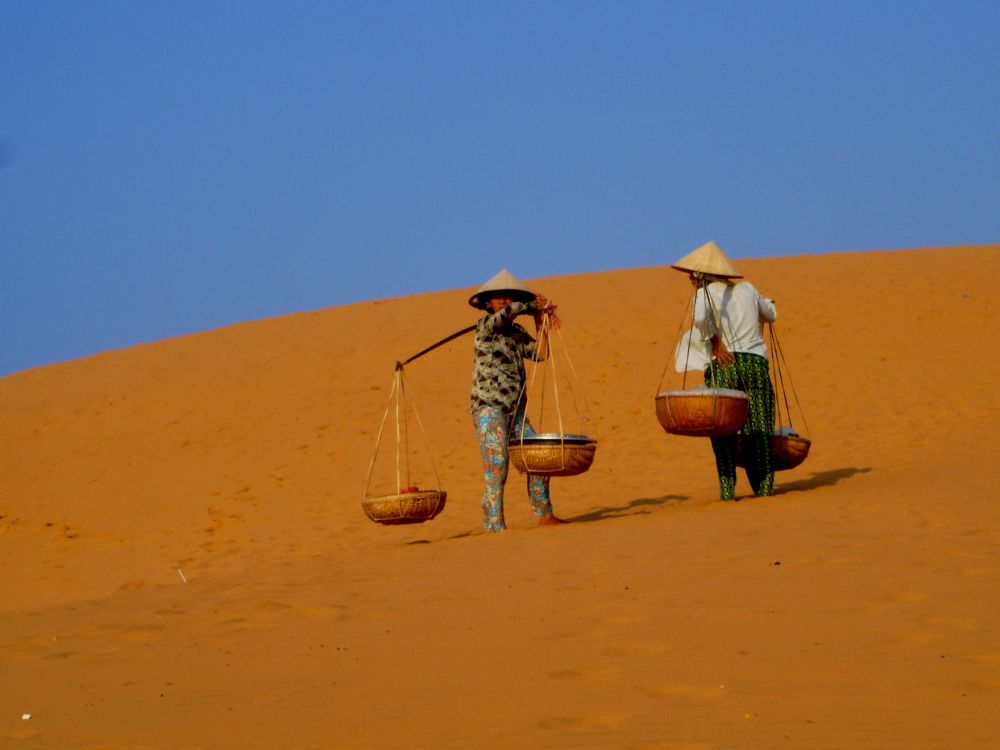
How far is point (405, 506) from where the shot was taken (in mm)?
7906

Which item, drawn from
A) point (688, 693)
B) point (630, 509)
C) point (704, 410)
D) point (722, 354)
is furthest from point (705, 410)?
point (688, 693)

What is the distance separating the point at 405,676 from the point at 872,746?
156 cm

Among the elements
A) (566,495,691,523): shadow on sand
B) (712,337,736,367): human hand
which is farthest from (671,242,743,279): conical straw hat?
(566,495,691,523): shadow on sand

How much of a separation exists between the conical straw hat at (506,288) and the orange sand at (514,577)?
148 cm

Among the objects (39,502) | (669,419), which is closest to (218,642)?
(669,419)

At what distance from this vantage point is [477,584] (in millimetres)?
5980

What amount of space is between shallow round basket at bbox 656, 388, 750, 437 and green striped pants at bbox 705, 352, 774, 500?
1.37 ft

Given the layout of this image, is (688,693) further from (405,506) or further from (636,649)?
(405,506)

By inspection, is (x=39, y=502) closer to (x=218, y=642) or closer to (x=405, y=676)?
(x=218, y=642)

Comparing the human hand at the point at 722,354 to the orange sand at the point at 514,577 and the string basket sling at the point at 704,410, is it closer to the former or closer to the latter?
the string basket sling at the point at 704,410

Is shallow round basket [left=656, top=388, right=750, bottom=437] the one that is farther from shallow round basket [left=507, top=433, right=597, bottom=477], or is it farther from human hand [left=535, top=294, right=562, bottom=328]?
human hand [left=535, top=294, right=562, bottom=328]

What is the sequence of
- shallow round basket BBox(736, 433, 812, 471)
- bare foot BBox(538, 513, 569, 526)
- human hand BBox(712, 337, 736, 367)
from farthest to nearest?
shallow round basket BBox(736, 433, 812, 471) → bare foot BBox(538, 513, 569, 526) → human hand BBox(712, 337, 736, 367)

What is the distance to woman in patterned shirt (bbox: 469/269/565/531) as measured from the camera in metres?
7.88

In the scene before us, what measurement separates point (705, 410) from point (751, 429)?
2.67ft
